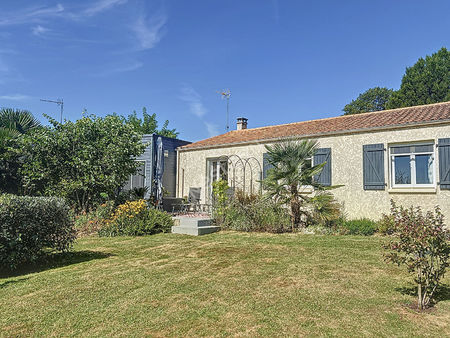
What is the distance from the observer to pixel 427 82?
25.9 m

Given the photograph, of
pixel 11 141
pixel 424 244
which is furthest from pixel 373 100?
pixel 424 244

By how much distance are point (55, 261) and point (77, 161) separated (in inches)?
248

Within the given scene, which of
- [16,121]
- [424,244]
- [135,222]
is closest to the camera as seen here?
[424,244]

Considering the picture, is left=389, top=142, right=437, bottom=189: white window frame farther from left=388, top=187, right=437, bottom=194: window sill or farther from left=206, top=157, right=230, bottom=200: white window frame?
left=206, top=157, right=230, bottom=200: white window frame

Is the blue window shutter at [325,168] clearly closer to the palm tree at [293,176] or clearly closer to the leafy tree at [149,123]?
the palm tree at [293,176]

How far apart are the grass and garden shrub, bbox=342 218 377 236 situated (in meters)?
2.40

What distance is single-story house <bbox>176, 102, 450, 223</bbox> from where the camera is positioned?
31.7ft

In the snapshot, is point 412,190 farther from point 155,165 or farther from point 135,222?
point 155,165

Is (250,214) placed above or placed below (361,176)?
below

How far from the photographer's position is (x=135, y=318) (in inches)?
142

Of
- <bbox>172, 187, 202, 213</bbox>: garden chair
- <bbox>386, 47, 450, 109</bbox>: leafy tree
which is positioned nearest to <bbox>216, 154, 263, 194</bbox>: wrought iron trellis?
<bbox>172, 187, 202, 213</bbox>: garden chair

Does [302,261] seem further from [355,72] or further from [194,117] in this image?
[194,117]

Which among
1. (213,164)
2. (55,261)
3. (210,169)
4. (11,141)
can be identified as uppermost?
(11,141)

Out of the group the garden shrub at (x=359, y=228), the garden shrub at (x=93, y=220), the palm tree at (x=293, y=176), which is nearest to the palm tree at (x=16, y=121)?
the garden shrub at (x=93, y=220)
